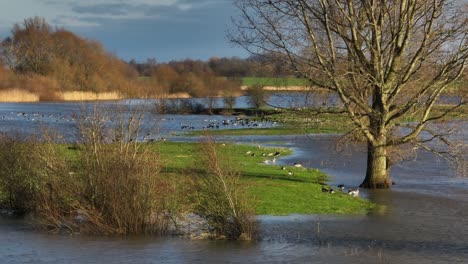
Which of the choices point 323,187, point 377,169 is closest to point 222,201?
point 323,187

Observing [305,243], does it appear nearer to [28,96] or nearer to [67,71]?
[28,96]

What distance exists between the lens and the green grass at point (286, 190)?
1931 centimetres

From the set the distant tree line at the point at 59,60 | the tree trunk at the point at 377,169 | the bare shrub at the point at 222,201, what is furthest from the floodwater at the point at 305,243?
the distant tree line at the point at 59,60

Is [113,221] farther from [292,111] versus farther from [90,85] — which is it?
[90,85]

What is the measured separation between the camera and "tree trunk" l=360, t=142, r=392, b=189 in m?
24.0

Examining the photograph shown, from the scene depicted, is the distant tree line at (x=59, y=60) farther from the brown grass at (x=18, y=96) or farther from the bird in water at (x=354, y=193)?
the bird in water at (x=354, y=193)

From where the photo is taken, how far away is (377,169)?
24266 millimetres

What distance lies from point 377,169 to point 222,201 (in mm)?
10603

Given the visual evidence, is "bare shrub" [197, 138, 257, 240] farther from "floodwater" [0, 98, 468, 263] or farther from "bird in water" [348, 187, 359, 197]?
"bird in water" [348, 187, 359, 197]

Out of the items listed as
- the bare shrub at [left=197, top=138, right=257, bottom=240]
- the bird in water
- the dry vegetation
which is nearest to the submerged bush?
the bare shrub at [left=197, top=138, right=257, bottom=240]

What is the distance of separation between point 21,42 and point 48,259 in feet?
338

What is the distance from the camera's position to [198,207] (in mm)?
15367

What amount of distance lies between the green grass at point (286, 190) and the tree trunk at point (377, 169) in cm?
174

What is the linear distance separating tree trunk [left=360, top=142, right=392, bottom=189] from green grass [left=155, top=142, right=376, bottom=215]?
68.4 inches
